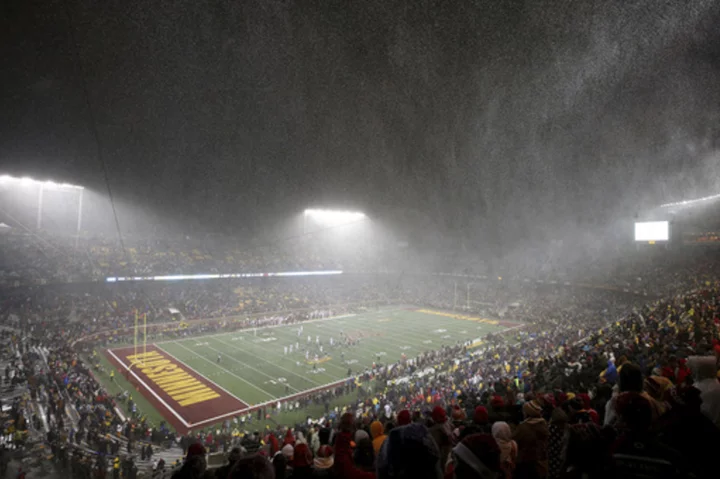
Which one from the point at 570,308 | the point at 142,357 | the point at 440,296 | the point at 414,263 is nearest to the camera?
the point at 142,357

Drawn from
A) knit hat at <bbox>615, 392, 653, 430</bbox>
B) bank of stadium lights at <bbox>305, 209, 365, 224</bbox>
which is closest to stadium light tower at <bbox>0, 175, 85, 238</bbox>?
bank of stadium lights at <bbox>305, 209, 365, 224</bbox>

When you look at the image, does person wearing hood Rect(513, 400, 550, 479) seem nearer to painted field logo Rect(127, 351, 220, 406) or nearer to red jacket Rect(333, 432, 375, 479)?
red jacket Rect(333, 432, 375, 479)

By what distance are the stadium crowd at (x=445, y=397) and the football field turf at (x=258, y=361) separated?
79.0 inches

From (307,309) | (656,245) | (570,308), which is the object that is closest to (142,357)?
(307,309)

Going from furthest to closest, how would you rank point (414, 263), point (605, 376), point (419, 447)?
point (414, 263)
point (605, 376)
point (419, 447)

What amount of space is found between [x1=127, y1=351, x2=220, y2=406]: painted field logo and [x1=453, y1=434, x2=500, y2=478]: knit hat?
21792mm

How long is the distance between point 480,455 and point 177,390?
24.0 metres

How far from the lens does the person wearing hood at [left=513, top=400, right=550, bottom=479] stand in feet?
12.7

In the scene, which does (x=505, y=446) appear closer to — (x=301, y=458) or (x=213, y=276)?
(x=301, y=458)

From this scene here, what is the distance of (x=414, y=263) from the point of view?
3211 inches

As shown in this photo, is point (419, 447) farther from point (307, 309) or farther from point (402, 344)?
point (307, 309)

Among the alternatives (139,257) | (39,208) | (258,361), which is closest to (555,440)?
(258,361)

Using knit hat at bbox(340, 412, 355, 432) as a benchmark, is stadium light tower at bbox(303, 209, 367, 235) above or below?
above

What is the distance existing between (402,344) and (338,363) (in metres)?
7.85
